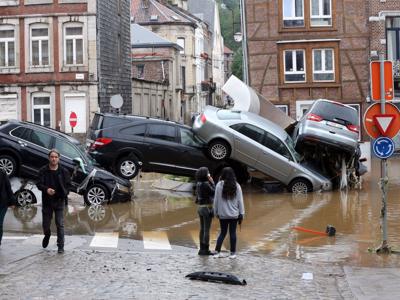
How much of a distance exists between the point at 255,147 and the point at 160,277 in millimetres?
11820

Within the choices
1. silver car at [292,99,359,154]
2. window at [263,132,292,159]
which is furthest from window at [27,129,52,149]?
silver car at [292,99,359,154]

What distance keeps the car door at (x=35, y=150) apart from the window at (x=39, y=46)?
19.6 meters

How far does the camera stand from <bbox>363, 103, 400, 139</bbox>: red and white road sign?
1291cm

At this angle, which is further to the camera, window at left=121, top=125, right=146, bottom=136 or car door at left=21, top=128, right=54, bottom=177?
window at left=121, top=125, right=146, bottom=136

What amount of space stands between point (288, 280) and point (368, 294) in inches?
49.0

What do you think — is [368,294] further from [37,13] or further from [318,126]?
[37,13]

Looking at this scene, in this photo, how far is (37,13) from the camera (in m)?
37.8

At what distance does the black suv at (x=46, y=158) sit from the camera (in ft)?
62.1

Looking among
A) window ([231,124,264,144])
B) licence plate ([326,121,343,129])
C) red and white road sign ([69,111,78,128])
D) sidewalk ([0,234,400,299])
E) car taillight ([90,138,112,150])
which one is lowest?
sidewalk ([0,234,400,299])

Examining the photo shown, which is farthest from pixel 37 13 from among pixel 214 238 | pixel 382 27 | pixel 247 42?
pixel 214 238

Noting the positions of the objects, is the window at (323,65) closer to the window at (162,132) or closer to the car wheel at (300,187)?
the car wheel at (300,187)

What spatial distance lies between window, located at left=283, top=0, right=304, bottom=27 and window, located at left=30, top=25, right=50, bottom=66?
11.9 metres

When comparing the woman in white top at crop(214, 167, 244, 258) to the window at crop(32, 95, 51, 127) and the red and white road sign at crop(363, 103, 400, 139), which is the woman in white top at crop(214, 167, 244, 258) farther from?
the window at crop(32, 95, 51, 127)

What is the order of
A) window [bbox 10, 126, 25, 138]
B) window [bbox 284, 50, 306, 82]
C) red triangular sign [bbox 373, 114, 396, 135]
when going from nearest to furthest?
red triangular sign [bbox 373, 114, 396, 135]
window [bbox 10, 126, 25, 138]
window [bbox 284, 50, 306, 82]
